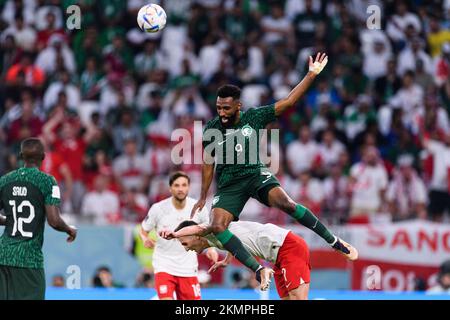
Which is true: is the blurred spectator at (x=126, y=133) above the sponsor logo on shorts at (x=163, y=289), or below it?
above

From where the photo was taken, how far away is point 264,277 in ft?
43.0

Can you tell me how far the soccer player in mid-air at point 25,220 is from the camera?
12.1 m


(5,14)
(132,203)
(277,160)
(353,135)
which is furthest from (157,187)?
(5,14)

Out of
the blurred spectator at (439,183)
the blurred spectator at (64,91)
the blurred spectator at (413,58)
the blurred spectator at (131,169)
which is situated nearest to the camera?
the blurred spectator at (439,183)

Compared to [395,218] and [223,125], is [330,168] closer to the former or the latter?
[395,218]

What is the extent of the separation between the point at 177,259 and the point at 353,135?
821cm

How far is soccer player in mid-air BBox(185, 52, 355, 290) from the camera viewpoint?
1341cm

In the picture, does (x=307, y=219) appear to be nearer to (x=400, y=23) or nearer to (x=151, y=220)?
(x=151, y=220)

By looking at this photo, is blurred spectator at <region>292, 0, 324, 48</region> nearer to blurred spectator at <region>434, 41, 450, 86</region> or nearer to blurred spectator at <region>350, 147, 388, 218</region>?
blurred spectator at <region>434, 41, 450, 86</region>

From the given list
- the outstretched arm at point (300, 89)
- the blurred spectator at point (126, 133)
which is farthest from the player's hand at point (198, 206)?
the blurred spectator at point (126, 133)

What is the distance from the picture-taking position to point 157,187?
2112 centimetres

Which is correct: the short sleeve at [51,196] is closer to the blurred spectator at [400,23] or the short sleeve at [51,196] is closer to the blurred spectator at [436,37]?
the blurred spectator at [400,23]

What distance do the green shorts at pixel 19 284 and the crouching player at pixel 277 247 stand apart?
1.66 metres

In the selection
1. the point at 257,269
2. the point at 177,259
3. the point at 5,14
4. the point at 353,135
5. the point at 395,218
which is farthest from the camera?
the point at 5,14
